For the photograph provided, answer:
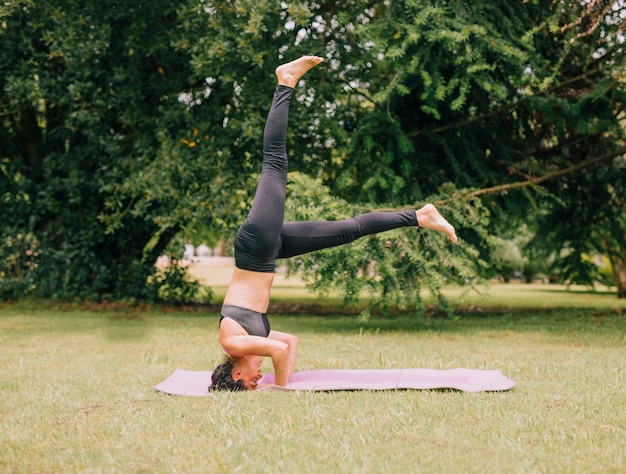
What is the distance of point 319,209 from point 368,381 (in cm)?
399

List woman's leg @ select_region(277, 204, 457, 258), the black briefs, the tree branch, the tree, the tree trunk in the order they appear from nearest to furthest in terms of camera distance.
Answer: the black briefs → woman's leg @ select_region(277, 204, 457, 258) → the tree branch → the tree → the tree trunk

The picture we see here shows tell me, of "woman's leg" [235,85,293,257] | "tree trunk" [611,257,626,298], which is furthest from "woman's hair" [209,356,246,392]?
"tree trunk" [611,257,626,298]

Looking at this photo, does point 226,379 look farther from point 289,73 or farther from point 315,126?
point 315,126

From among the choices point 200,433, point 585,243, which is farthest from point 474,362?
point 585,243

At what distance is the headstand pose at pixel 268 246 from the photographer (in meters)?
4.96

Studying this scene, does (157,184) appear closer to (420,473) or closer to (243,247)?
(243,247)

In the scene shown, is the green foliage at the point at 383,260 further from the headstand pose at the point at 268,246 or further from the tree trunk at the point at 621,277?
the tree trunk at the point at 621,277

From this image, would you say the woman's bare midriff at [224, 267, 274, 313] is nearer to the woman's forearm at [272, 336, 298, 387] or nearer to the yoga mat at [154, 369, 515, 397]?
the woman's forearm at [272, 336, 298, 387]

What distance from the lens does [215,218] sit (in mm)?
11414

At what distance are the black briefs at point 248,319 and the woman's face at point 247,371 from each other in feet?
0.66

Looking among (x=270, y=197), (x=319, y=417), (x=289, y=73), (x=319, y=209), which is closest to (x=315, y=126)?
(x=319, y=209)

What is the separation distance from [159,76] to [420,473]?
11369 mm

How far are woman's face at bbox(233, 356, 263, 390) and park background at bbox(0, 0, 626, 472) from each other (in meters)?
0.39

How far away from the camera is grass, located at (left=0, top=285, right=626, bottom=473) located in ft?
10.5
